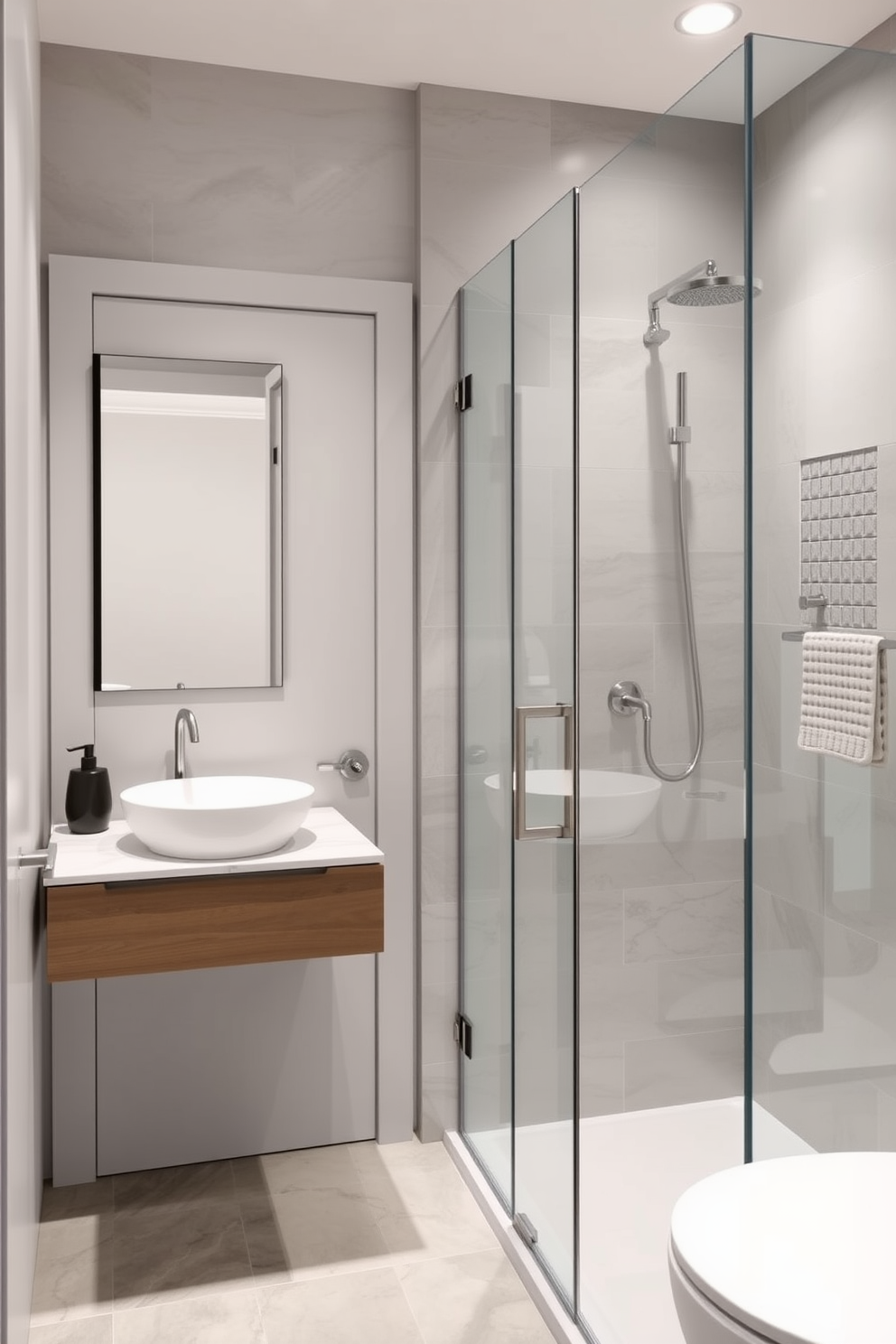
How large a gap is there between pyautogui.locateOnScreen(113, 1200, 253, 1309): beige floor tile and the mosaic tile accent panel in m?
1.75

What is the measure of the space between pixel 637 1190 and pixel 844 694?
919 millimetres

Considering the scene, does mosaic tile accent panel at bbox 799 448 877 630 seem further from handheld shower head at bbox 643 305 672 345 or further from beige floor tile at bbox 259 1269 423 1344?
beige floor tile at bbox 259 1269 423 1344

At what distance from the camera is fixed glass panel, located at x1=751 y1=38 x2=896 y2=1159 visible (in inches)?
58.2

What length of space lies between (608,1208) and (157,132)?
2.48 m

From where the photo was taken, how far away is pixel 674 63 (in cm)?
262

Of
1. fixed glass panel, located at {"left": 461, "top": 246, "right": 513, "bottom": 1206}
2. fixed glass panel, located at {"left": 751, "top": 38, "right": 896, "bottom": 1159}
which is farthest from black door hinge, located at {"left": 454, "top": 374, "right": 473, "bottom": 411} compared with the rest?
fixed glass panel, located at {"left": 751, "top": 38, "right": 896, "bottom": 1159}

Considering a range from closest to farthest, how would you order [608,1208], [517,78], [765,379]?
[765,379], [608,1208], [517,78]

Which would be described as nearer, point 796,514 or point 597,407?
point 796,514

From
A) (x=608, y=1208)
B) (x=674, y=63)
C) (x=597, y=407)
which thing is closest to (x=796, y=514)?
(x=597, y=407)

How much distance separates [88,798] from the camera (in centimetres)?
245

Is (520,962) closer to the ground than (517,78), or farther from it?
closer to the ground

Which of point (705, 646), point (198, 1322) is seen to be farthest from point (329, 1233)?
point (705, 646)

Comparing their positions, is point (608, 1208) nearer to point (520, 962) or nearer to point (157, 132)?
point (520, 962)

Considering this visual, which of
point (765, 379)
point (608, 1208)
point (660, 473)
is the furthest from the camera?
point (608, 1208)
